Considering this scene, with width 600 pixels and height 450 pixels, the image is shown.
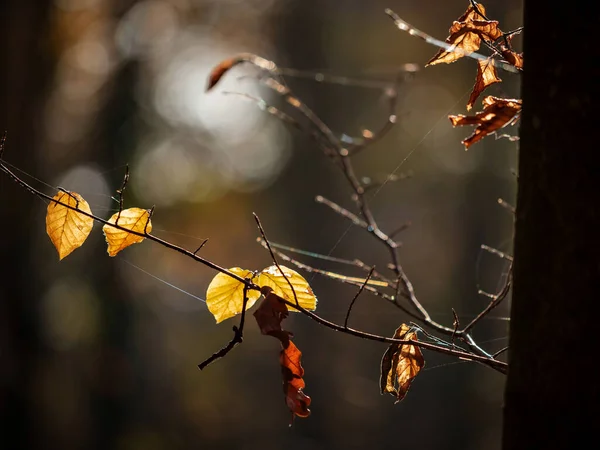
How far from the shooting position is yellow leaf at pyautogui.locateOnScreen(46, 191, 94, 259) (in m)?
0.80

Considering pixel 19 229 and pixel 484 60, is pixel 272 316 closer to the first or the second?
pixel 484 60

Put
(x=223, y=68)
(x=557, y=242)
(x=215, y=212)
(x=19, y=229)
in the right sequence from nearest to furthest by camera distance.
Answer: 1. (x=557, y=242)
2. (x=223, y=68)
3. (x=19, y=229)
4. (x=215, y=212)

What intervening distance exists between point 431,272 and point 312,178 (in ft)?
10.7

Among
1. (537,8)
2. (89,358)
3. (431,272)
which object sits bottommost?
(89,358)

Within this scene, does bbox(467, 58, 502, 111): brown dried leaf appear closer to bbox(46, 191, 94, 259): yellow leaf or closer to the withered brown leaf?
the withered brown leaf

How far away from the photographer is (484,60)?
2.79 ft

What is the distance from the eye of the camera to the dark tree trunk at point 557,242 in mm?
489

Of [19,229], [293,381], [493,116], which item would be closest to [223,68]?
[493,116]

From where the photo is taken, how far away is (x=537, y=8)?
0.55 meters

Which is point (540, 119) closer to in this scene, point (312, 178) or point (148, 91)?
point (148, 91)

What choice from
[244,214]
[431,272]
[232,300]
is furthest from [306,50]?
[232,300]

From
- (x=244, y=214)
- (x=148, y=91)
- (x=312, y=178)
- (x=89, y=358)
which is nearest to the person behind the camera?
(x=89, y=358)

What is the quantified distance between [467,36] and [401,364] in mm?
537

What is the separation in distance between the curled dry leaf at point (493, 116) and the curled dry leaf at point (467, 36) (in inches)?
3.7
